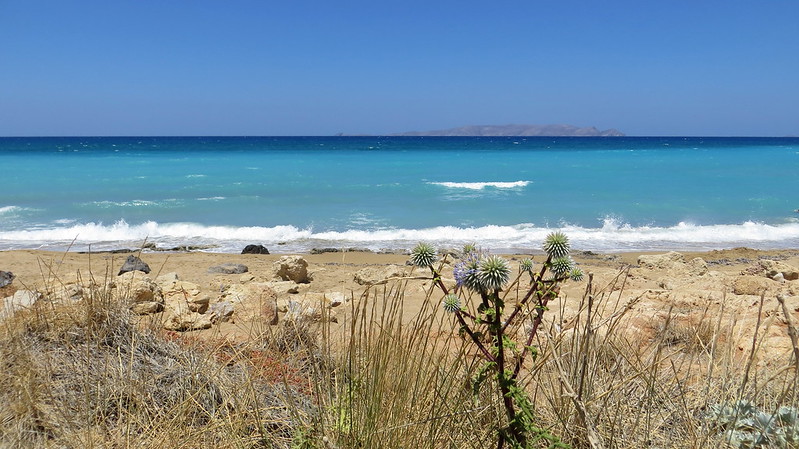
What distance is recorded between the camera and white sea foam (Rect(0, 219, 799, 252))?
46.6 feet

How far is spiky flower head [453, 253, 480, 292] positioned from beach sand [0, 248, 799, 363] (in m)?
0.35

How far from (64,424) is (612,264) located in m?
10.2

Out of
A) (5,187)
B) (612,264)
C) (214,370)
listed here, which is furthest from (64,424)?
(5,187)

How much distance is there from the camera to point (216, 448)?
2404mm

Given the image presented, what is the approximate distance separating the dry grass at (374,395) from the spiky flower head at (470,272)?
40 centimetres

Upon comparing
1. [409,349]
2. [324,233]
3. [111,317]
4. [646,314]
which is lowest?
[324,233]

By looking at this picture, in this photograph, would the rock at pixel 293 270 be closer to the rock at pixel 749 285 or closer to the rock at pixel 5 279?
the rock at pixel 5 279

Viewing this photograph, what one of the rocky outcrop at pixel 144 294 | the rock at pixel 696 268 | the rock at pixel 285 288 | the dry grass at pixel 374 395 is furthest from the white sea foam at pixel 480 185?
the dry grass at pixel 374 395

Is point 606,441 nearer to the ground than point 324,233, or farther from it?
farther from it

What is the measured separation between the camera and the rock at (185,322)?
4465 mm

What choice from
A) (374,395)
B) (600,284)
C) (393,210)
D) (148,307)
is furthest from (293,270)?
(393,210)

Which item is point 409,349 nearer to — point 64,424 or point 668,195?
point 64,424

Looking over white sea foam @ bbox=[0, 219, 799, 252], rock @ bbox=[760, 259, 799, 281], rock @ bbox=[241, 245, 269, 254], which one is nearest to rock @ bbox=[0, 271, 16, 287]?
rock @ bbox=[241, 245, 269, 254]

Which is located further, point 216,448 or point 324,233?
point 324,233
